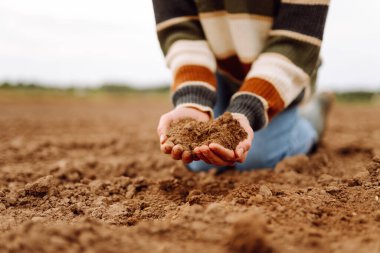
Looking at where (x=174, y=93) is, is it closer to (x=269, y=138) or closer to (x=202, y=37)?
(x=202, y=37)

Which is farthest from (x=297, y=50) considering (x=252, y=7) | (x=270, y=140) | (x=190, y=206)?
(x=190, y=206)

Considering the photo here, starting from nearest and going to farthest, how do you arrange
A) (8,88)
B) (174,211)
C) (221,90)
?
1. (174,211)
2. (221,90)
3. (8,88)

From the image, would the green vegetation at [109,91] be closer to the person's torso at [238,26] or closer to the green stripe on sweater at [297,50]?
the person's torso at [238,26]

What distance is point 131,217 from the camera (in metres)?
1.47

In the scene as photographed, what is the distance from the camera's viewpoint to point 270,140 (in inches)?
94.9

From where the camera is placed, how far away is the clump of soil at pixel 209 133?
1532 millimetres

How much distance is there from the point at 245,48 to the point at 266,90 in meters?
0.37

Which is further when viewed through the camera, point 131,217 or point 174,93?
point 174,93

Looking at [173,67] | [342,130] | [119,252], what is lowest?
[342,130]

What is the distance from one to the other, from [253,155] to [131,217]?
106 centimetres

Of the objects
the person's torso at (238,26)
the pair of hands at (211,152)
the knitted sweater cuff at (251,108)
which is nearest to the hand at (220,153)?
the pair of hands at (211,152)

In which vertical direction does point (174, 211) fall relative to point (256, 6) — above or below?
below

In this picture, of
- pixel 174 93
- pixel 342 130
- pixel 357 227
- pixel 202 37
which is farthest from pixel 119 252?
pixel 342 130

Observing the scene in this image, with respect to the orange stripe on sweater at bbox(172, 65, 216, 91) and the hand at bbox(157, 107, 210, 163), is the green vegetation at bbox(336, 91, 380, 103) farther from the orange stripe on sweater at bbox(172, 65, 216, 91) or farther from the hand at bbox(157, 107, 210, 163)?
the hand at bbox(157, 107, 210, 163)
